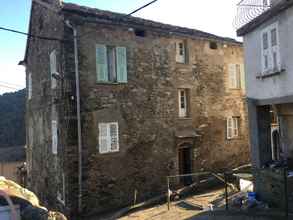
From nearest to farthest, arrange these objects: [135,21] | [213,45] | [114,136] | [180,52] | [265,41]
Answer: [265,41] < [114,136] < [135,21] < [180,52] < [213,45]

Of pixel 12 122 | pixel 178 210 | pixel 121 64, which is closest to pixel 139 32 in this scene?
pixel 121 64

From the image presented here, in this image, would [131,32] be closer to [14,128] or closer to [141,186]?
[141,186]

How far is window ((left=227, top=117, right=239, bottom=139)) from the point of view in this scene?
1847 cm

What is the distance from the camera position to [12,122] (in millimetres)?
36531

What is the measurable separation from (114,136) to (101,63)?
3242 mm

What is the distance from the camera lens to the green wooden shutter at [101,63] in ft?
45.5

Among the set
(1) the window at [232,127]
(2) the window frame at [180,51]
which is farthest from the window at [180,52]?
(1) the window at [232,127]

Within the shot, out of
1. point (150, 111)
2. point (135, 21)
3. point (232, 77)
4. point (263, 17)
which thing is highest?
point (135, 21)

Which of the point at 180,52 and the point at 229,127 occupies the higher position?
the point at 180,52

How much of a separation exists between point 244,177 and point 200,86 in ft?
18.8

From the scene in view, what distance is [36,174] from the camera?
1878cm

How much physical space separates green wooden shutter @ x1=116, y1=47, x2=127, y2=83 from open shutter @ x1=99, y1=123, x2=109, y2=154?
2.22 metres

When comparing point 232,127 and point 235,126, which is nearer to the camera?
point 232,127

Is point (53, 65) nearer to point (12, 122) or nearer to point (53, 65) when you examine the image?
point (53, 65)
